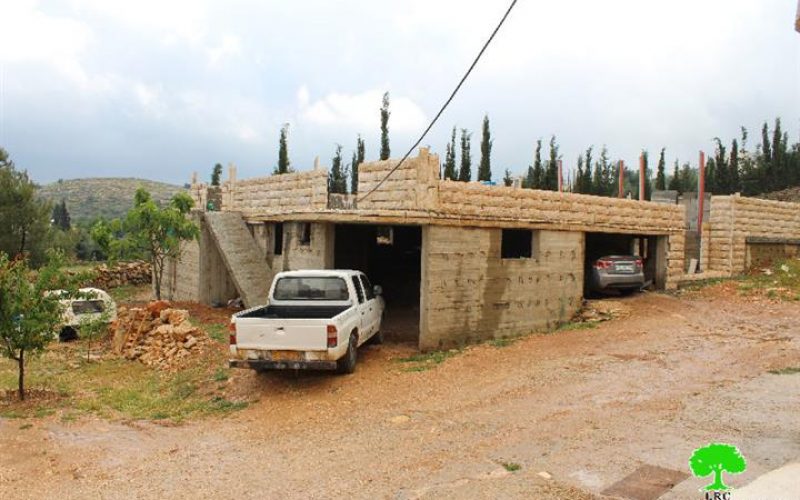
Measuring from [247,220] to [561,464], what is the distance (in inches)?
553

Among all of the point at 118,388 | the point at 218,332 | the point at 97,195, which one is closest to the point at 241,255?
the point at 218,332

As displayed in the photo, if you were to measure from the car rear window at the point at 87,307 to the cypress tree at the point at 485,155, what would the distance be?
3301cm

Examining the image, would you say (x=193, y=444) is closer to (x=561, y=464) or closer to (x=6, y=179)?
(x=561, y=464)

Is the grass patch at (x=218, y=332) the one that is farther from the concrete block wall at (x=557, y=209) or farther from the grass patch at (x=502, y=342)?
the grass patch at (x=502, y=342)

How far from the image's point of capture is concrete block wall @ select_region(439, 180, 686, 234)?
507 inches

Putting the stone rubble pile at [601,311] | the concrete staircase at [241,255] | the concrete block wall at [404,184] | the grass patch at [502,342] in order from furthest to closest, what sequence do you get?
the concrete staircase at [241,255] → the stone rubble pile at [601,311] → the grass patch at [502,342] → the concrete block wall at [404,184]

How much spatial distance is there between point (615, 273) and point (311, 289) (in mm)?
9943

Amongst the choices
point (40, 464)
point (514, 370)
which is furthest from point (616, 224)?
point (40, 464)

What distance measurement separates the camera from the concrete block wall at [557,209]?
42.3 ft

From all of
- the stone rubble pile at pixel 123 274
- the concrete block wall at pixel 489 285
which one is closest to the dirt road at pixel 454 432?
the concrete block wall at pixel 489 285

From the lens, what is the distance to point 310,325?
9469 mm

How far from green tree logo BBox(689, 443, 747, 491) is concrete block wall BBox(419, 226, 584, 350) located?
6.60 meters

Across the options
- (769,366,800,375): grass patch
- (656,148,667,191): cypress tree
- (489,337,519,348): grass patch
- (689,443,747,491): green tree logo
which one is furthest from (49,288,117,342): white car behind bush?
(656,148,667,191): cypress tree

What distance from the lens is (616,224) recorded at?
17125mm
